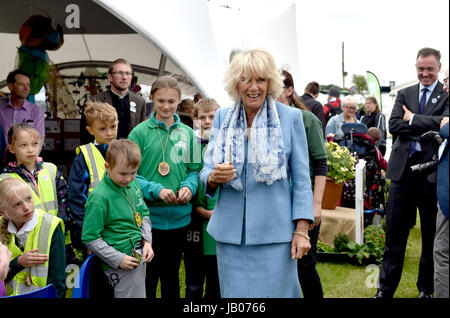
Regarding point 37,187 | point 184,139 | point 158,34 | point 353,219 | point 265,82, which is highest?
point 158,34

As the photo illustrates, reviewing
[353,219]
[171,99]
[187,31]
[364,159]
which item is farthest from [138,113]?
[364,159]

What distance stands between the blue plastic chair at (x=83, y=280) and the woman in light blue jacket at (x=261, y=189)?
0.73m

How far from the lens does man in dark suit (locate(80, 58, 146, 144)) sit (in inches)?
156

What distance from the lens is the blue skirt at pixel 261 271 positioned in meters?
2.07

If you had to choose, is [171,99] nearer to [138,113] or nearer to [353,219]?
[138,113]

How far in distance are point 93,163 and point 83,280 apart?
0.80 meters

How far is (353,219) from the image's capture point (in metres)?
4.91

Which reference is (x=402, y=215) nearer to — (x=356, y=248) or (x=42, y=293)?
(x=356, y=248)

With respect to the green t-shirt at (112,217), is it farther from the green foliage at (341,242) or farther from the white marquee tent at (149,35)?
the white marquee tent at (149,35)

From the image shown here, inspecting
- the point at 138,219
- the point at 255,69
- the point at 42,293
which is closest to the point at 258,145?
the point at 255,69

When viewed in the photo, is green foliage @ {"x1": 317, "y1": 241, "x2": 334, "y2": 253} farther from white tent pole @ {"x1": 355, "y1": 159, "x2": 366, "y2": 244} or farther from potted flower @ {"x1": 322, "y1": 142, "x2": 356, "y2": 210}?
potted flower @ {"x1": 322, "y1": 142, "x2": 356, "y2": 210}

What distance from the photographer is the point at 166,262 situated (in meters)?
2.96

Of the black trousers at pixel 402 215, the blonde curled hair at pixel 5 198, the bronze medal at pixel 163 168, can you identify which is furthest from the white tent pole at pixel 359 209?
the blonde curled hair at pixel 5 198
